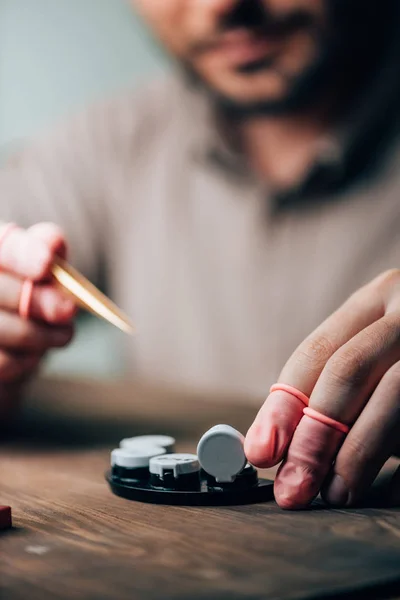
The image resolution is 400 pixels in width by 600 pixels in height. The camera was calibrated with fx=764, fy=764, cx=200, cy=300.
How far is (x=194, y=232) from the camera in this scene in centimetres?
169

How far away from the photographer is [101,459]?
0.76m

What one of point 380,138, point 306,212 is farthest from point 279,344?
point 380,138

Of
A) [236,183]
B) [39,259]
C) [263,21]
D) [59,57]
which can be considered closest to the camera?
[39,259]

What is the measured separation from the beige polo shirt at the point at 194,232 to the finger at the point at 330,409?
909 mm

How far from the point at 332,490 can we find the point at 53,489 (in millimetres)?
235

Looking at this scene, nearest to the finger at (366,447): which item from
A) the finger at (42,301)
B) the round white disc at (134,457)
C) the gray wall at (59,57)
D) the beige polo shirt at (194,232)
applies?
the round white disc at (134,457)

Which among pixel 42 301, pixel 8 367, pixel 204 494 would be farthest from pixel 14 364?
pixel 204 494

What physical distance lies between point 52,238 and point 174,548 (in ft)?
1.45

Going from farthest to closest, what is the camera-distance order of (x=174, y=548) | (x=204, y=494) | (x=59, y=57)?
(x=59, y=57) < (x=204, y=494) < (x=174, y=548)

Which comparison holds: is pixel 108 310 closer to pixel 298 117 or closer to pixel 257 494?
pixel 257 494

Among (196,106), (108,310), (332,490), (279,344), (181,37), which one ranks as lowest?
(279,344)

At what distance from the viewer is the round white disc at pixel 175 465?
1.82 feet

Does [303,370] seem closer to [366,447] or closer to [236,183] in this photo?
[366,447]

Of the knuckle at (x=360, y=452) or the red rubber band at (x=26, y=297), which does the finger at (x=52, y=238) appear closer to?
the red rubber band at (x=26, y=297)
